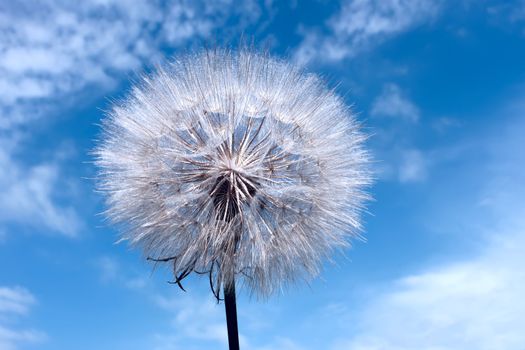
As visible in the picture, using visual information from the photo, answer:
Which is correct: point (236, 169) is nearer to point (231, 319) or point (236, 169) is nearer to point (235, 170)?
point (235, 170)

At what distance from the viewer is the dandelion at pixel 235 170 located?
6.03 metres

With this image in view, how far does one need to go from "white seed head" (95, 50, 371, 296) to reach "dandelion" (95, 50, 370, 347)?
11 millimetres

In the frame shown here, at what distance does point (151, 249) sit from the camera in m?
6.38

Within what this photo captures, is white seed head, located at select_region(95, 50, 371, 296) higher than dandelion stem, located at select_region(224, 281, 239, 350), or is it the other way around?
white seed head, located at select_region(95, 50, 371, 296)

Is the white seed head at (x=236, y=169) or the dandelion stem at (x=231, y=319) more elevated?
the white seed head at (x=236, y=169)

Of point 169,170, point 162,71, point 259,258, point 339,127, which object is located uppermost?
point 162,71

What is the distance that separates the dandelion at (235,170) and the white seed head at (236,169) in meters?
0.01

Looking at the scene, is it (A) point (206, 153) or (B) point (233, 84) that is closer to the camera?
(A) point (206, 153)

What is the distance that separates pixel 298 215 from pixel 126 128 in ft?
6.82

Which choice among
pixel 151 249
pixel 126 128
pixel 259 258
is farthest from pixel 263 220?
pixel 126 128

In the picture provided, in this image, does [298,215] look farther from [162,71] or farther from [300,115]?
[162,71]

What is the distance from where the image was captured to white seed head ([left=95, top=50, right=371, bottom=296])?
6.03 m

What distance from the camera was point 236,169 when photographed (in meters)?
6.00

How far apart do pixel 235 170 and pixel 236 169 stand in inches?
0.6
